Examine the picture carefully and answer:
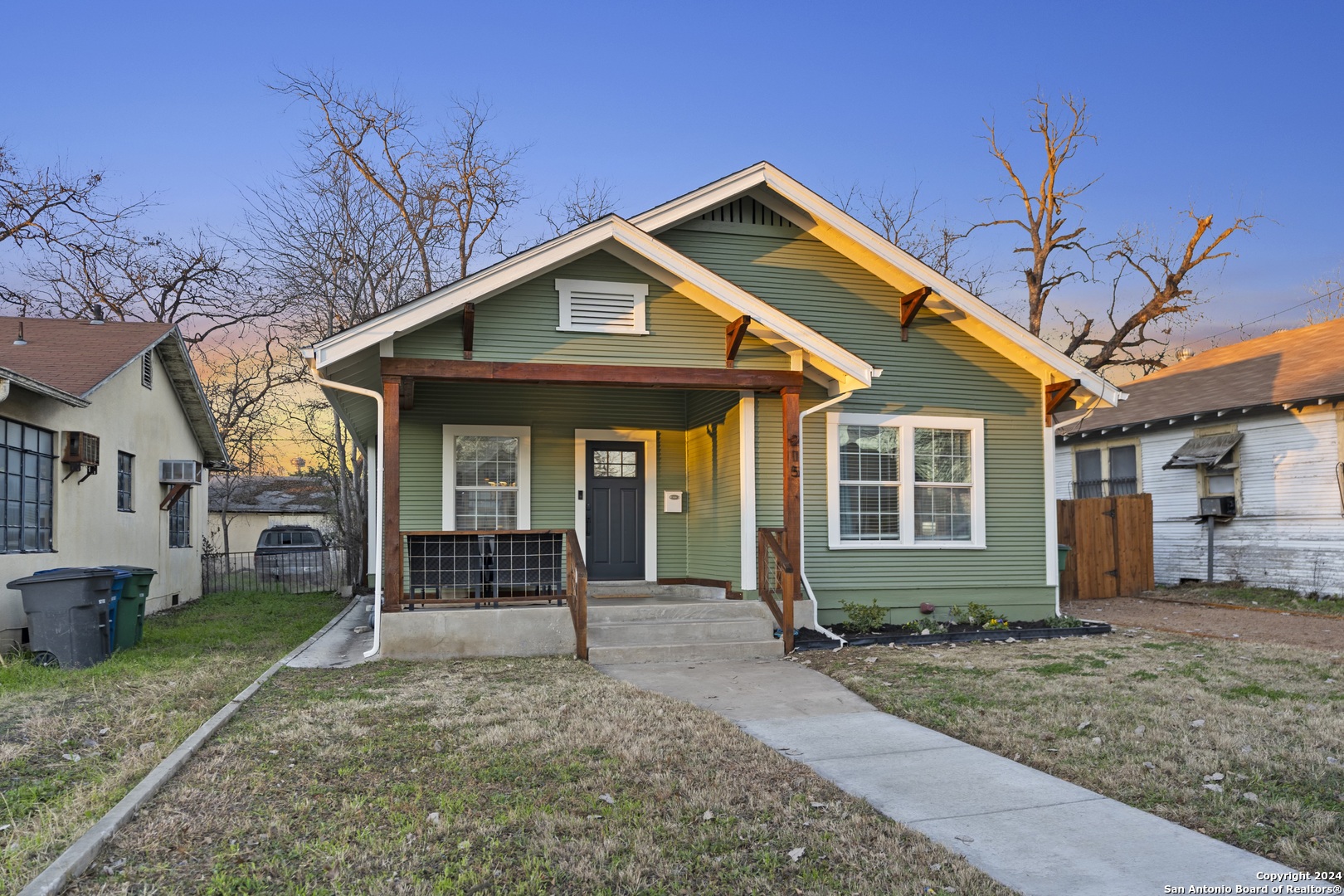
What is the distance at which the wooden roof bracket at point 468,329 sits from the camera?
9.31 m

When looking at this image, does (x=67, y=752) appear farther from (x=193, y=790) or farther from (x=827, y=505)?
(x=827, y=505)

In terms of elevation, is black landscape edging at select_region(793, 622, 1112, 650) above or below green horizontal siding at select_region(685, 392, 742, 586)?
below

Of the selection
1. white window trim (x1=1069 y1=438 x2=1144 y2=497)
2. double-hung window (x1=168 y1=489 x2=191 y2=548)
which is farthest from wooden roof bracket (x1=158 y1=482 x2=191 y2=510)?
white window trim (x1=1069 y1=438 x2=1144 y2=497)

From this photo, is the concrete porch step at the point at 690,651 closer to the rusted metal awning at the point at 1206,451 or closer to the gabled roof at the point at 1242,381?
the gabled roof at the point at 1242,381

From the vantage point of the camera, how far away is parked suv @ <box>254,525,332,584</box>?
22141mm

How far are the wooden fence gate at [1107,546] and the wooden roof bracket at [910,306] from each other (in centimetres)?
673

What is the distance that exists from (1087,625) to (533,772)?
8.61 metres

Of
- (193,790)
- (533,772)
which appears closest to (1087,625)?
(533,772)

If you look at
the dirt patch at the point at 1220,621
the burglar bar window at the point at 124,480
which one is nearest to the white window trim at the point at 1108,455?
the dirt patch at the point at 1220,621

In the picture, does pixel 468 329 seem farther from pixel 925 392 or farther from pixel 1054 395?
pixel 1054 395

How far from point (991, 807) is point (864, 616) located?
6.57 metres

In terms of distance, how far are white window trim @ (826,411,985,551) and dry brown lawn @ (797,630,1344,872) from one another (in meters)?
1.63

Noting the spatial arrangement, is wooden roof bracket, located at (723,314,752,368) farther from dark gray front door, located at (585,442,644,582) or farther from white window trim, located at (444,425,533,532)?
white window trim, located at (444,425,533,532)

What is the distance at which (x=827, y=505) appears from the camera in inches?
449
